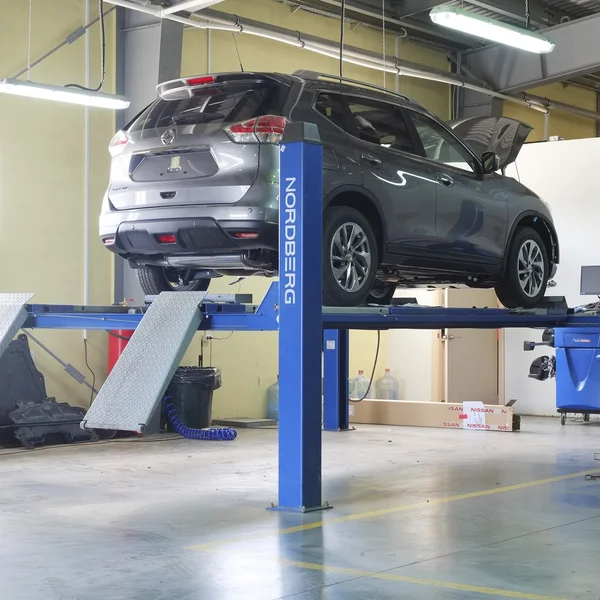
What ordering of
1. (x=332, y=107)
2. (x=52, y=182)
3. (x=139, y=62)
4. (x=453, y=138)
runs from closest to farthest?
(x=332, y=107)
(x=453, y=138)
(x=52, y=182)
(x=139, y=62)

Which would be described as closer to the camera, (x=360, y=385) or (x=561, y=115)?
(x=360, y=385)

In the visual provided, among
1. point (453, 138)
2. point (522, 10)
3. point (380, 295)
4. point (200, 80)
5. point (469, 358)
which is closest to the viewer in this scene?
point (200, 80)

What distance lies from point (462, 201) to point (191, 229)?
7.59ft

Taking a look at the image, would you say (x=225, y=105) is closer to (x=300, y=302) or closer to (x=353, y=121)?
(x=353, y=121)

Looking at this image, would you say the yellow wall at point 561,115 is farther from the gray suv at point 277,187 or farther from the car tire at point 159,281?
the car tire at point 159,281

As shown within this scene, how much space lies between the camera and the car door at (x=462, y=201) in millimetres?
7231

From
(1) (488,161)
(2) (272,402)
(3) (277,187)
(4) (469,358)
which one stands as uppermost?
(1) (488,161)

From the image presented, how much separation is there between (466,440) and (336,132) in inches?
193

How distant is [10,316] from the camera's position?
658cm

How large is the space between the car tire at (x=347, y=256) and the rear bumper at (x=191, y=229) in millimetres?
397

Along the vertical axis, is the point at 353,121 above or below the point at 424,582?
above

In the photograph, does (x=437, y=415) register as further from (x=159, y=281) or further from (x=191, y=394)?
(x=159, y=281)

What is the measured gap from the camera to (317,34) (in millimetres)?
13781

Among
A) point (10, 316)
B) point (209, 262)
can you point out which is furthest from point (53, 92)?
point (209, 262)
